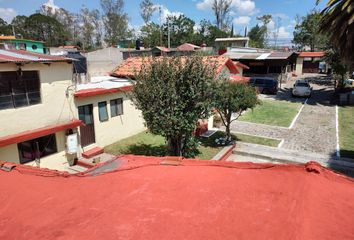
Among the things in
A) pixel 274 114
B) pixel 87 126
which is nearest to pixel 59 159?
pixel 87 126

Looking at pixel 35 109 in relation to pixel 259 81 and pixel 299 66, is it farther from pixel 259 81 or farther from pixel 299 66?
pixel 299 66

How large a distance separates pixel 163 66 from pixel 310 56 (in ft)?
172

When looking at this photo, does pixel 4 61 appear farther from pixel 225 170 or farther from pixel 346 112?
pixel 346 112

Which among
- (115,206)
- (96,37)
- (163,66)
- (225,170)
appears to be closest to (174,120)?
(163,66)

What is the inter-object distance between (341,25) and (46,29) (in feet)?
248

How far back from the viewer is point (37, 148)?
1134cm

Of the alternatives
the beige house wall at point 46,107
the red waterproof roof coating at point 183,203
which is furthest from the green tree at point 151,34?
the red waterproof roof coating at point 183,203

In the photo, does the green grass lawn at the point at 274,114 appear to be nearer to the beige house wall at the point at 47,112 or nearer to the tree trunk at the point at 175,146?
the tree trunk at the point at 175,146

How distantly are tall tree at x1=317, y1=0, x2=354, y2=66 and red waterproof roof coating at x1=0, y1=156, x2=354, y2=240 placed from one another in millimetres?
8989

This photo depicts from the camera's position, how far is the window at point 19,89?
10.0 m

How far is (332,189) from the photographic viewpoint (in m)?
3.89

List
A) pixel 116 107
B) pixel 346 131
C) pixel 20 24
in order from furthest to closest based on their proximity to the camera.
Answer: pixel 20 24, pixel 346 131, pixel 116 107

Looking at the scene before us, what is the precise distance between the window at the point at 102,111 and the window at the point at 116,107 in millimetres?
564

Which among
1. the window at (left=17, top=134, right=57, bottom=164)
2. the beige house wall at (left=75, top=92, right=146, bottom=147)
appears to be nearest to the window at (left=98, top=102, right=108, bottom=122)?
the beige house wall at (left=75, top=92, right=146, bottom=147)
